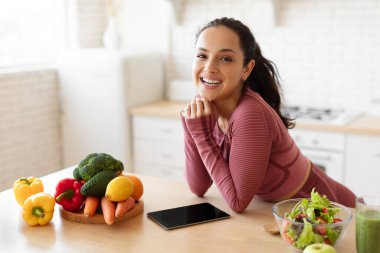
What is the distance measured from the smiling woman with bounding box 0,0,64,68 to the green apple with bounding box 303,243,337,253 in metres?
3.11

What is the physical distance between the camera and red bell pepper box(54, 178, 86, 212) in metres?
1.74

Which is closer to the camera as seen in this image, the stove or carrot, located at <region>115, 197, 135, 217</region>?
carrot, located at <region>115, 197, 135, 217</region>

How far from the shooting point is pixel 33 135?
402 centimetres

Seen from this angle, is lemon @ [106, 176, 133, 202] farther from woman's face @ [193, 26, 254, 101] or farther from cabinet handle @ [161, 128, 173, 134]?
cabinet handle @ [161, 128, 173, 134]

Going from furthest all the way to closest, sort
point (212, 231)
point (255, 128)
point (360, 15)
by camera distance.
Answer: point (360, 15) < point (255, 128) < point (212, 231)

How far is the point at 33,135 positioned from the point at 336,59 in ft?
7.89

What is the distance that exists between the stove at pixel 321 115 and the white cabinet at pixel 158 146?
866 mm

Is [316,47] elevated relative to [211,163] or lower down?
elevated

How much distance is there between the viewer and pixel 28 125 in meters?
3.95

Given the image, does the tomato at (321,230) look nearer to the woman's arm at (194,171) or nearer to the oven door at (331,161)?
the woman's arm at (194,171)

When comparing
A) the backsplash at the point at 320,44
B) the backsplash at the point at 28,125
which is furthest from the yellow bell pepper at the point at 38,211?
the backsplash at the point at 320,44

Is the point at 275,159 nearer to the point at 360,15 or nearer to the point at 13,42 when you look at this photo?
the point at 360,15

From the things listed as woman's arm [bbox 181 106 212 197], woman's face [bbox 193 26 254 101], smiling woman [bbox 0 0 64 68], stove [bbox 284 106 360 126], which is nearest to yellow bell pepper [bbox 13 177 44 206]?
woman's arm [bbox 181 106 212 197]

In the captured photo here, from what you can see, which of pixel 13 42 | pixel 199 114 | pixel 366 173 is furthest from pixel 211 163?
pixel 13 42
